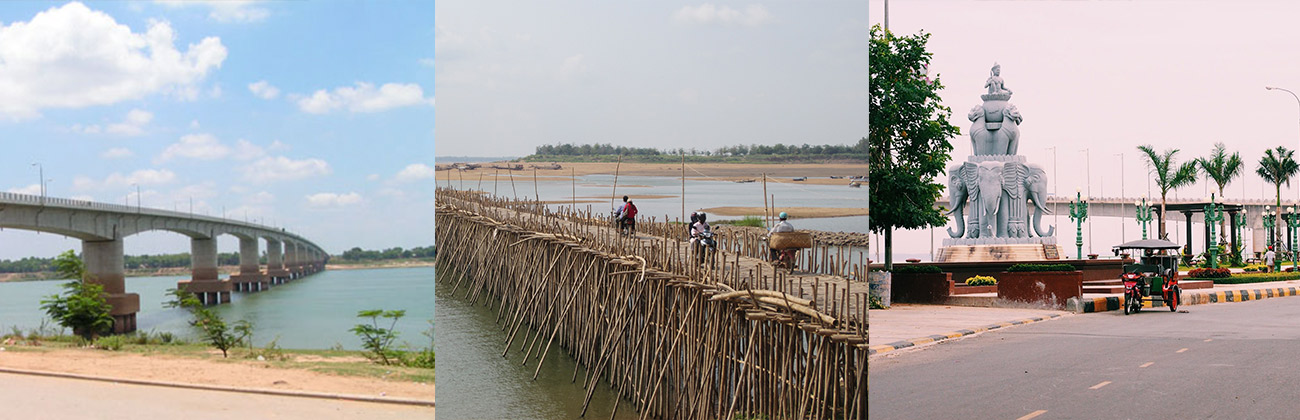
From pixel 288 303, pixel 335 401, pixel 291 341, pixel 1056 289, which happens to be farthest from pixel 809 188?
pixel 288 303

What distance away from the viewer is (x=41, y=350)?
69.8ft

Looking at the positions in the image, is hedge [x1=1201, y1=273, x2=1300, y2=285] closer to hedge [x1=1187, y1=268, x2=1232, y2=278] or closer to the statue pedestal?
hedge [x1=1187, y1=268, x2=1232, y2=278]

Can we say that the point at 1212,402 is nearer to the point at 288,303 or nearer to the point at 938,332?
the point at 938,332

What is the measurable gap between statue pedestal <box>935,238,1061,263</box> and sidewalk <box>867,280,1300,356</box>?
4632 millimetres

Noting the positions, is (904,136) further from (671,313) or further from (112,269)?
(112,269)

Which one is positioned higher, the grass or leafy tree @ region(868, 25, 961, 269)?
leafy tree @ region(868, 25, 961, 269)

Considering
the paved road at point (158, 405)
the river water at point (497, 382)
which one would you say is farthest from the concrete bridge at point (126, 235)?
the river water at point (497, 382)

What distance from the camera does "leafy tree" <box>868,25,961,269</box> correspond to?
59.2ft

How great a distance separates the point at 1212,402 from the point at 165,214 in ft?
110

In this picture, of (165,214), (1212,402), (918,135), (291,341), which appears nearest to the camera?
(1212,402)

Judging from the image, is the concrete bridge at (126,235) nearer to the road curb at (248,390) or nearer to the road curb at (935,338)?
the road curb at (248,390)

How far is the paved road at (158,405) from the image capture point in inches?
505

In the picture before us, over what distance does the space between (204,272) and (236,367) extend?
25.6 metres

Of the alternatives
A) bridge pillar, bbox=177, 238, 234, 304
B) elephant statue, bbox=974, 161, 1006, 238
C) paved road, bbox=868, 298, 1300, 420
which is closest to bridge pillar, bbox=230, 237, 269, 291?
bridge pillar, bbox=177, 238, 234, 304
